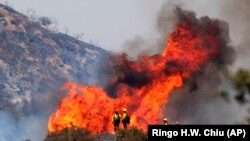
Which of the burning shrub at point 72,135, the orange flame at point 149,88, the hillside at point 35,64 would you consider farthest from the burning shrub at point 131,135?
the hillside at point 35,64

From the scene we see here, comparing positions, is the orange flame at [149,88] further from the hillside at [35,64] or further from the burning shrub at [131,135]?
the hillside at [35,64]

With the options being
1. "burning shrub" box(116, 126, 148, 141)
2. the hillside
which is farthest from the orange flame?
the hillside

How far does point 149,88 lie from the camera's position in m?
52.6

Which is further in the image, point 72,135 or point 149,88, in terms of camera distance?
point 149,88

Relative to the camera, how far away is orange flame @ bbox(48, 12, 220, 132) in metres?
48.6

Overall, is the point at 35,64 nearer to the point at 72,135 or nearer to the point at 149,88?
the point at 149,88

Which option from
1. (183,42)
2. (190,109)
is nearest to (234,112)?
(190,109)

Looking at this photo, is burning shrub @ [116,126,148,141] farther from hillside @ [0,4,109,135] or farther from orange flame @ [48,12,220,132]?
hillside @ [0,4,109,135]

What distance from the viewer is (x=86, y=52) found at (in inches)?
4532

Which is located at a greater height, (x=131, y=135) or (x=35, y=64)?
(x=35, y=64)

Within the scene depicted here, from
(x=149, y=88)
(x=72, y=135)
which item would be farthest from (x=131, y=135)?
(x=149, y=88)

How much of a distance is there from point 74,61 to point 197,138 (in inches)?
3428

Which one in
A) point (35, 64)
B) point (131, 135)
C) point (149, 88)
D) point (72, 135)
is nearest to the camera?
point (131, 135)

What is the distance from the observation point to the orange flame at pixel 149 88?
48625 mm
